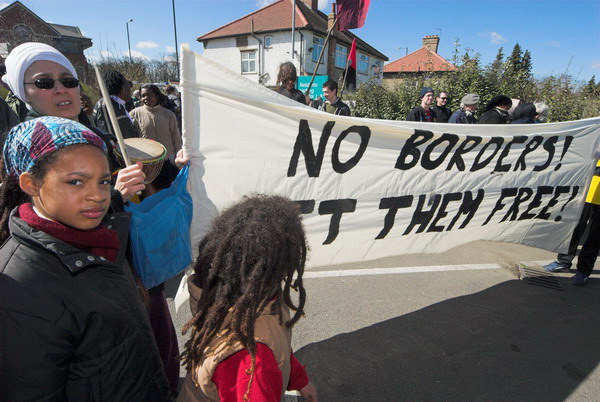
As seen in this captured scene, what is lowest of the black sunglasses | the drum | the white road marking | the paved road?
the white road marking

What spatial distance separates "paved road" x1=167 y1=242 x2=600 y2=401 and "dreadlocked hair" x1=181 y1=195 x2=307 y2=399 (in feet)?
2.78

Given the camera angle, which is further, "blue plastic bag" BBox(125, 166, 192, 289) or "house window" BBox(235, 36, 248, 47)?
"house window" BBox(235, 36, 248, 47)

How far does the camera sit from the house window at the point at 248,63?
118 feet

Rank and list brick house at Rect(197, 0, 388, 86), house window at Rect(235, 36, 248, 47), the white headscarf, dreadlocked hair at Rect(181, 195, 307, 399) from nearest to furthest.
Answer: dreadlocked hair at Rect(181, 195, 307, 399), the white headscarf, brick house at Rect(197, 0, 388, 86), house window at Rect(235, 36, 248, 47)

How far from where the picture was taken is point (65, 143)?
1.08 meters

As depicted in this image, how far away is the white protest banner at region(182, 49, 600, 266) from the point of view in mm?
2102

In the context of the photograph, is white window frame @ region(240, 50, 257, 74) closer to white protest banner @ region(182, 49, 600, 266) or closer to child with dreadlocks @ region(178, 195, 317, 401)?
white protest banner @ region(182, 49, 600, 266)

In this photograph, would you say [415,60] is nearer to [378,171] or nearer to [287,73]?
[287,73]

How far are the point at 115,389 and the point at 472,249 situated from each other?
4606 millimetres

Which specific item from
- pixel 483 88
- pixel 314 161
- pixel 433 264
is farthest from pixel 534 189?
pixel 483 88

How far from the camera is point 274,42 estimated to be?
113ft

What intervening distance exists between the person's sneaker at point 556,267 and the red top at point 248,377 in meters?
4.25

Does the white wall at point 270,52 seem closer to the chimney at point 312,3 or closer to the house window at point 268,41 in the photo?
the house window at point 268,41

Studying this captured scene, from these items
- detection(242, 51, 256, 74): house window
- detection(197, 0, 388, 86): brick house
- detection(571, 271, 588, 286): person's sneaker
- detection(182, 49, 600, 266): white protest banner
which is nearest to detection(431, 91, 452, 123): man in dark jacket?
detection(182, 49, 600, 266): white protest banner
